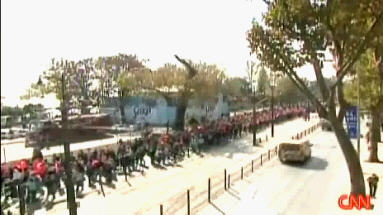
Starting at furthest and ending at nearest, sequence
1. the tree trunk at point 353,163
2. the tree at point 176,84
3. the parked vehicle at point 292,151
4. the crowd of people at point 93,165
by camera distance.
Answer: the tree at point 176,84, the parked vehicle at point 292,151, the crowd of people at point 93,165, the tree trunk at point 353,163

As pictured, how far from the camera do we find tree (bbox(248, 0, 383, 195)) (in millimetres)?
19109

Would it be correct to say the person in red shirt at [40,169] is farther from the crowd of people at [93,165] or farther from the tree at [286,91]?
the tree at [286,91]

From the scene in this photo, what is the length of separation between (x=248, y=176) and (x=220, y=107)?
151 ft

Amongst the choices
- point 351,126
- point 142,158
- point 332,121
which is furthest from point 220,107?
point 332,121

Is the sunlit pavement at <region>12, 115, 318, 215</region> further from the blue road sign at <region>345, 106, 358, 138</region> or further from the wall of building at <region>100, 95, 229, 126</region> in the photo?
the wall of building at <region>100, 95, 229, 126</region>

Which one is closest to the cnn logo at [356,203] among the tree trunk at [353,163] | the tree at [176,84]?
the tree trunk at [353,163]

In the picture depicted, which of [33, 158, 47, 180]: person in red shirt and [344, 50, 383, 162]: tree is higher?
[344, 50, 383, 162]: tree

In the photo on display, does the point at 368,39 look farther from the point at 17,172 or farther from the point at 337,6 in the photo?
the point at 17,172

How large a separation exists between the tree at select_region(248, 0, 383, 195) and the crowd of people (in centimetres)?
877

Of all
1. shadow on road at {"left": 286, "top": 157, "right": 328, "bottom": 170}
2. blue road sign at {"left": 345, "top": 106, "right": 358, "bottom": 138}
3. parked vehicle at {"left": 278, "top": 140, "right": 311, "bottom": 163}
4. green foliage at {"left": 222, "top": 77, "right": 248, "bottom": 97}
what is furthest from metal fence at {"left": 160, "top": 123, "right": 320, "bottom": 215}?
green foliage at {"left": 222, "top": 77, "right": 248, "bottom": 97}

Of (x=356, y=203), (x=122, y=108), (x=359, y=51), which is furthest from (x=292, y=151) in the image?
(x=122, y=108)

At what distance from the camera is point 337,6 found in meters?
18.5

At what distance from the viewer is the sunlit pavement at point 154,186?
2064 centimetres

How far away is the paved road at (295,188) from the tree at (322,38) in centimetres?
200
